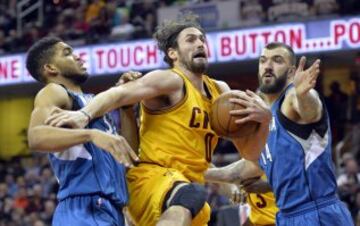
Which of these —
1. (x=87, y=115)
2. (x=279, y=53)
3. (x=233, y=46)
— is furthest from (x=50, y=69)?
(x=233, y=46)

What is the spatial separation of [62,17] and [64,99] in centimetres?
1375

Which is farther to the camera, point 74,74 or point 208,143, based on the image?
point 208,143

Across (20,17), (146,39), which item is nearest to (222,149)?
(146,39)

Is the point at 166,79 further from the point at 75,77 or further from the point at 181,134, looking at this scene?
the point at 75,77

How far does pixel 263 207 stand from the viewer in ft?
27.3

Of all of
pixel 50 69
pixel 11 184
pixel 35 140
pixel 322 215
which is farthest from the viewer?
pixel 11 184

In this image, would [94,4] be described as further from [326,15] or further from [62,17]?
[326,15]

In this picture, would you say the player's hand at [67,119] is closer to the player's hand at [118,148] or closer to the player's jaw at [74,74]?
the player's hand at [118,148]

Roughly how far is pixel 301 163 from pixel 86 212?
1693 mm

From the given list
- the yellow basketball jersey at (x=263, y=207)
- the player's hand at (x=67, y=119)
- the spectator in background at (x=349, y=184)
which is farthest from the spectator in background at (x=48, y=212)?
the player's hand at (x=67, y=119)

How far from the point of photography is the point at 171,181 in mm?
6531

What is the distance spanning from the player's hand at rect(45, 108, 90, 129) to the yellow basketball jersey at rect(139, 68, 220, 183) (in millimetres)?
807

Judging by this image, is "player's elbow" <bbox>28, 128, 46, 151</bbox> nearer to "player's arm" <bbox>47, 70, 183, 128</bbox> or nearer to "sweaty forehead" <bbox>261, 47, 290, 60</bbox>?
"player's arm" <bbox>47, 70, 183, 128</bbox>

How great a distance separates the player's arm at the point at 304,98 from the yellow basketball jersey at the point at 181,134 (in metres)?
0.64
